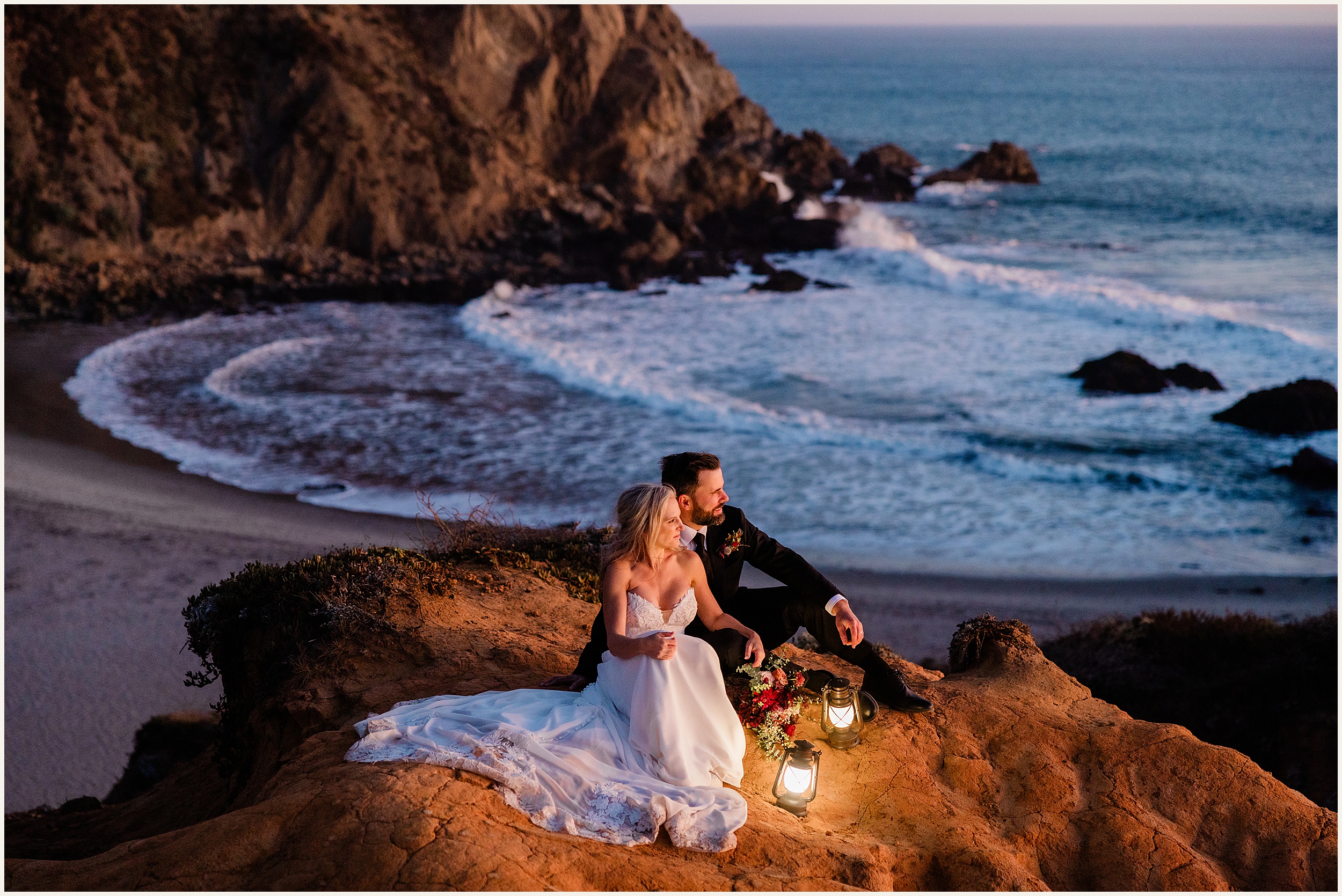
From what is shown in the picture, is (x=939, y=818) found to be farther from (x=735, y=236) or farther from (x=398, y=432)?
(x=735, y=236)

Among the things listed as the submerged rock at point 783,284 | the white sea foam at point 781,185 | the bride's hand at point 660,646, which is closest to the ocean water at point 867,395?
the submerged rock at point 783,284

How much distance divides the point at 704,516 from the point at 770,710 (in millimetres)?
1214

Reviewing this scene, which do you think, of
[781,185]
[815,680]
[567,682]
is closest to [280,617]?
[567,682]

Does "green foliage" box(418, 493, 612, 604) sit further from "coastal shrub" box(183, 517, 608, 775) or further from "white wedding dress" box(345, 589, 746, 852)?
"white wedding dress" box(345, 589, 746, 852)

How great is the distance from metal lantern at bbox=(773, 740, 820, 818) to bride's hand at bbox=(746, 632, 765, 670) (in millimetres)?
542

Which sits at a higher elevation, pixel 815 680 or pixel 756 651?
pixel 756 651

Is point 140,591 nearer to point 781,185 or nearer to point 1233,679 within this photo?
point 1233,679

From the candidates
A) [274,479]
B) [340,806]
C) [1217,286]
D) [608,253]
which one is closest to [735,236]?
[608,253]

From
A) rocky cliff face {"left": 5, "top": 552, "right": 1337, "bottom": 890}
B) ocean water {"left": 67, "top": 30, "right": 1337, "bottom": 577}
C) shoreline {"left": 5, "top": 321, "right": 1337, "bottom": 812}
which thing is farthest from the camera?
ocean water {"left": 67, "top": 30, "right": 1337, "bottom": 577}

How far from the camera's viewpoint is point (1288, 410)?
2269cm

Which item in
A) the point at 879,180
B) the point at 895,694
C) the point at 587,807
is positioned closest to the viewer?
the point at 587,807

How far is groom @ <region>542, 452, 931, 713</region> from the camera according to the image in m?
6.22

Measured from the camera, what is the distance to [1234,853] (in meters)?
5.95

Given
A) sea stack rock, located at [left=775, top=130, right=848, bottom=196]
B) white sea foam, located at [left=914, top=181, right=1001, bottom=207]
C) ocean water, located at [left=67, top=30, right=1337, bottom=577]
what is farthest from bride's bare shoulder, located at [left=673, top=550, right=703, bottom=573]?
white sea foam, located at [left=914, top=181, right=1001, bottom=207]
